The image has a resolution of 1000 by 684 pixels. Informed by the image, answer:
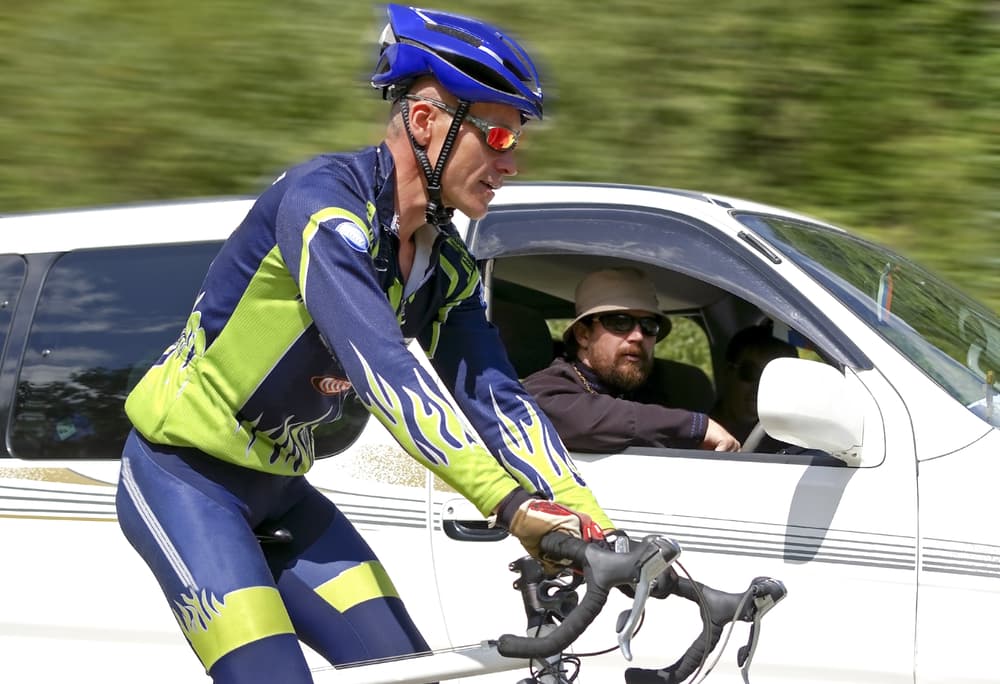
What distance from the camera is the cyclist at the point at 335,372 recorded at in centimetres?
242

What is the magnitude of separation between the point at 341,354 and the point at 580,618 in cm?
64

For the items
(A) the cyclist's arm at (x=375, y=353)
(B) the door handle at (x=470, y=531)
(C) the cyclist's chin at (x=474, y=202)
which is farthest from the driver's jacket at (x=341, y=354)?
(B) the door handle at (x=470, y=531)

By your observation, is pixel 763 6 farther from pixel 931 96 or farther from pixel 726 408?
pixel 726 408

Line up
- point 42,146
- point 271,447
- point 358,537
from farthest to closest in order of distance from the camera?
point 42,146, point 358,537, point 271,447

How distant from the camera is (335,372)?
2781 mm

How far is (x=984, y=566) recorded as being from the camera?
11.0 feet

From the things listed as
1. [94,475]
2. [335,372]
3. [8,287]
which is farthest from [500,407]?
[8,287]

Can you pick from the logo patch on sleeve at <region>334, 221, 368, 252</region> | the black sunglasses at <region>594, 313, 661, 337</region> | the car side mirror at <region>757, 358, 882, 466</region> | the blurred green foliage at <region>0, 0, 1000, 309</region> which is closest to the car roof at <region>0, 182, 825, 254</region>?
the black sunglasses at <region>594, 313, 661, 337</region>

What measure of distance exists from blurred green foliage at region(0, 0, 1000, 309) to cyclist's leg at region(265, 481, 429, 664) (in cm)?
465

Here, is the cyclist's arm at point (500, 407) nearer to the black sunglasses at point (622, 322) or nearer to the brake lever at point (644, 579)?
the brake lever at point (644, 579)

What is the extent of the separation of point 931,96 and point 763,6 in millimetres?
1069

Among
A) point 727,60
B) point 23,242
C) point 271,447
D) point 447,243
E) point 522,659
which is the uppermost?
point 727,60

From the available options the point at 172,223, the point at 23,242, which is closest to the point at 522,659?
the point at 172,223

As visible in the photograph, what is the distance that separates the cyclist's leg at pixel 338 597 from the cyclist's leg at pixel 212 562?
20 centimetres
